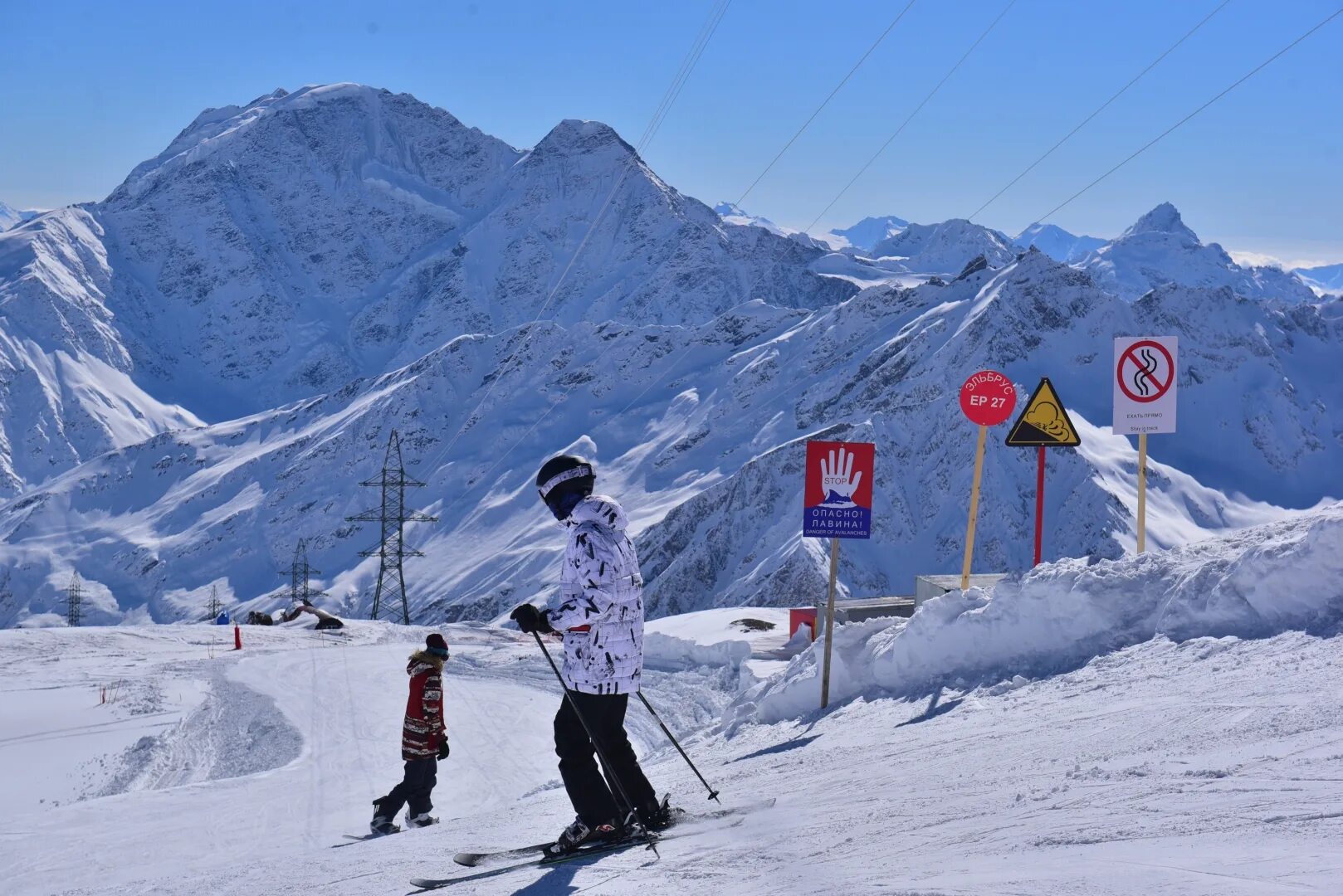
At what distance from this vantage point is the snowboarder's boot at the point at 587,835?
20.6 feet

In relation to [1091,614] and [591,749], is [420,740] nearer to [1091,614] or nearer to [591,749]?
[591,749]

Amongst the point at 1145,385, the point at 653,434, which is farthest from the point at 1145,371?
the point at 653,434

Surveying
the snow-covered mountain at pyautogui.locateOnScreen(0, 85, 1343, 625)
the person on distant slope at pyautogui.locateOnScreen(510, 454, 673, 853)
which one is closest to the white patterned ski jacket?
the person on distant slope at pyautogui.locateOnScreen(510, 454, 673, 853)

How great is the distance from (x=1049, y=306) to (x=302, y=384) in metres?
124

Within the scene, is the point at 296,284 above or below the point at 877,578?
above

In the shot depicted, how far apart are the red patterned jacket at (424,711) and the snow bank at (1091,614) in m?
3.82

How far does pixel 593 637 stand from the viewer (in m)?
6.16

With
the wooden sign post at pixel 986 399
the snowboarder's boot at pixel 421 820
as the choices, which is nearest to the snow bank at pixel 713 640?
the wooden sign post at pixel 986 399

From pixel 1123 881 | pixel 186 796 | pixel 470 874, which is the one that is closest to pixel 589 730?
pixel 470 874

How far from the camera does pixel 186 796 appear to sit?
37.5 feet

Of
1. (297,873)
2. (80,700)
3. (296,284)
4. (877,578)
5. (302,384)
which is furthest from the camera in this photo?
(296,284)

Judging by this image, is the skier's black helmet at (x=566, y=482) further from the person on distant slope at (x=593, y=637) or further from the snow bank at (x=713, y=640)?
the snow bank at (x=713, y=640)

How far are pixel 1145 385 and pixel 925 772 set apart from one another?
6833 mm

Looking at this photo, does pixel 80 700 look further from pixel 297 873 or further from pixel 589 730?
pixel 589 730
